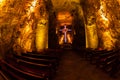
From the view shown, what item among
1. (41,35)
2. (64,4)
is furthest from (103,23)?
(64,4)

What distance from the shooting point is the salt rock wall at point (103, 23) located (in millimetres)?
9581

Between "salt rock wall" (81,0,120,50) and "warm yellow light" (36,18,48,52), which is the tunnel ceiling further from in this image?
"warm yellow light" (36,18,48,52)

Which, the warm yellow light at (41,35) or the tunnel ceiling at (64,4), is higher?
the tunnel ceiling at (64,4)

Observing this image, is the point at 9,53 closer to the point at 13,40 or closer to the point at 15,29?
the point at 13,40

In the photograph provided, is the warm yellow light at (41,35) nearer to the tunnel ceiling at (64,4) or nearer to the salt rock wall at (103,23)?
the salt rock wall at (103,23)

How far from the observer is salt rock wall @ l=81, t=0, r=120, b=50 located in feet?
31.4

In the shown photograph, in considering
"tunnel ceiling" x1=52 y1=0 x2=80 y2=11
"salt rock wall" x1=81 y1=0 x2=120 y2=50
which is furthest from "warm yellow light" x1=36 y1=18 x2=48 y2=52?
"tunnel ceiling" x1=52 y1=0 x2=80 y2=11

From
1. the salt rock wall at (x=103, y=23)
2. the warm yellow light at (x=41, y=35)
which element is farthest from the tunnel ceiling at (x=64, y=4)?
the warm yellow light at (x=41, y=35)

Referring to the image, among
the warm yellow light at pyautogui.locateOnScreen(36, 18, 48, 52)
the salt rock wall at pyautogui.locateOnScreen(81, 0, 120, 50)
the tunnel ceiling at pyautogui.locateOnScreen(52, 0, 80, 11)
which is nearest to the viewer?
the salt rock wall at pyautogui.locateOnScreen(81, 0, 120, 50)

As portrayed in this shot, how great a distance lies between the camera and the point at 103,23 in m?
10.9

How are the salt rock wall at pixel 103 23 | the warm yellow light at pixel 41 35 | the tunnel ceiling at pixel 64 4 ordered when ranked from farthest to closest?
the tunnel ceiling at pixel 64 4, the warm yellow light at pixel 41 35, the salt rock wall at pixel 103 23

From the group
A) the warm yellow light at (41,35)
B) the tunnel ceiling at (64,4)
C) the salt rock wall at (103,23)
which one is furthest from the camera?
the tunnel ceiling at (64,4)

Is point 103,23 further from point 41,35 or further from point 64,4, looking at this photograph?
point 64,4

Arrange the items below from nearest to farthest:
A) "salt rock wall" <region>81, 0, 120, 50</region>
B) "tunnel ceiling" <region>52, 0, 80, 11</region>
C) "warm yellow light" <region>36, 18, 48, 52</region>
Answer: "salt rock wall" <region>81, 0, 120, 50</region>, "warm yellow light" <region>36, 18, 48, 52</region>, "tunnel ceiling" <region>52, 0, 80, 11</region>
